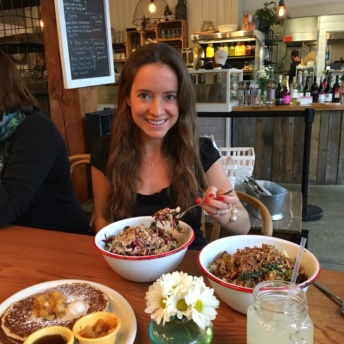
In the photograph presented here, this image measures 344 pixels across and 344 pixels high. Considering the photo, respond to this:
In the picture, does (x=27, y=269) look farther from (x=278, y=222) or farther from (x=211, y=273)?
(x=278, y=222)

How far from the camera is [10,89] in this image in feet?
5.16

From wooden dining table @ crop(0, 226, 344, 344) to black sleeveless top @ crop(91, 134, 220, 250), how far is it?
0.95 ft

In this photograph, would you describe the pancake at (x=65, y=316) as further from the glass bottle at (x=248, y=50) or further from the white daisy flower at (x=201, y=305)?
the glass bottle at (x=248, y=50)

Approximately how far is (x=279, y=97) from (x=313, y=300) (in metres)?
4.61

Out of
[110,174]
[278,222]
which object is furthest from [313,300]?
[278,222]

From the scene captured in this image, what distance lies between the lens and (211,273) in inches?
33.4

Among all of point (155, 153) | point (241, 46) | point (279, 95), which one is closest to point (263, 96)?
point (279, 95)

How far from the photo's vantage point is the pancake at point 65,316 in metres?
0.74

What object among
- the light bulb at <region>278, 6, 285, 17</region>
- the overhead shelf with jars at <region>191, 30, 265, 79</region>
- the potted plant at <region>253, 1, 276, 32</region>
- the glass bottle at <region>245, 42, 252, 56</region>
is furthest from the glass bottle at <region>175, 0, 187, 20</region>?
the light bulb at <region>278, 6, 285, 17</region>

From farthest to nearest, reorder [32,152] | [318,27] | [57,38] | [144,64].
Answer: [318,27], [57,38], [32,152], [144,64]

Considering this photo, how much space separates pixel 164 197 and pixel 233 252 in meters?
0.54

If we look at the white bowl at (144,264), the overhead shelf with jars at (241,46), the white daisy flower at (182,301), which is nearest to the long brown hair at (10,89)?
the white bowl at (144,264)

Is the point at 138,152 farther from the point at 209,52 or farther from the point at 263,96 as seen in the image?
the point at 209,52

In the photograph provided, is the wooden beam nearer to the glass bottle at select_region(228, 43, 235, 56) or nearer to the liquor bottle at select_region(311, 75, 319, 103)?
the liquor bottle at select_region(311, 75, 319, 103)
